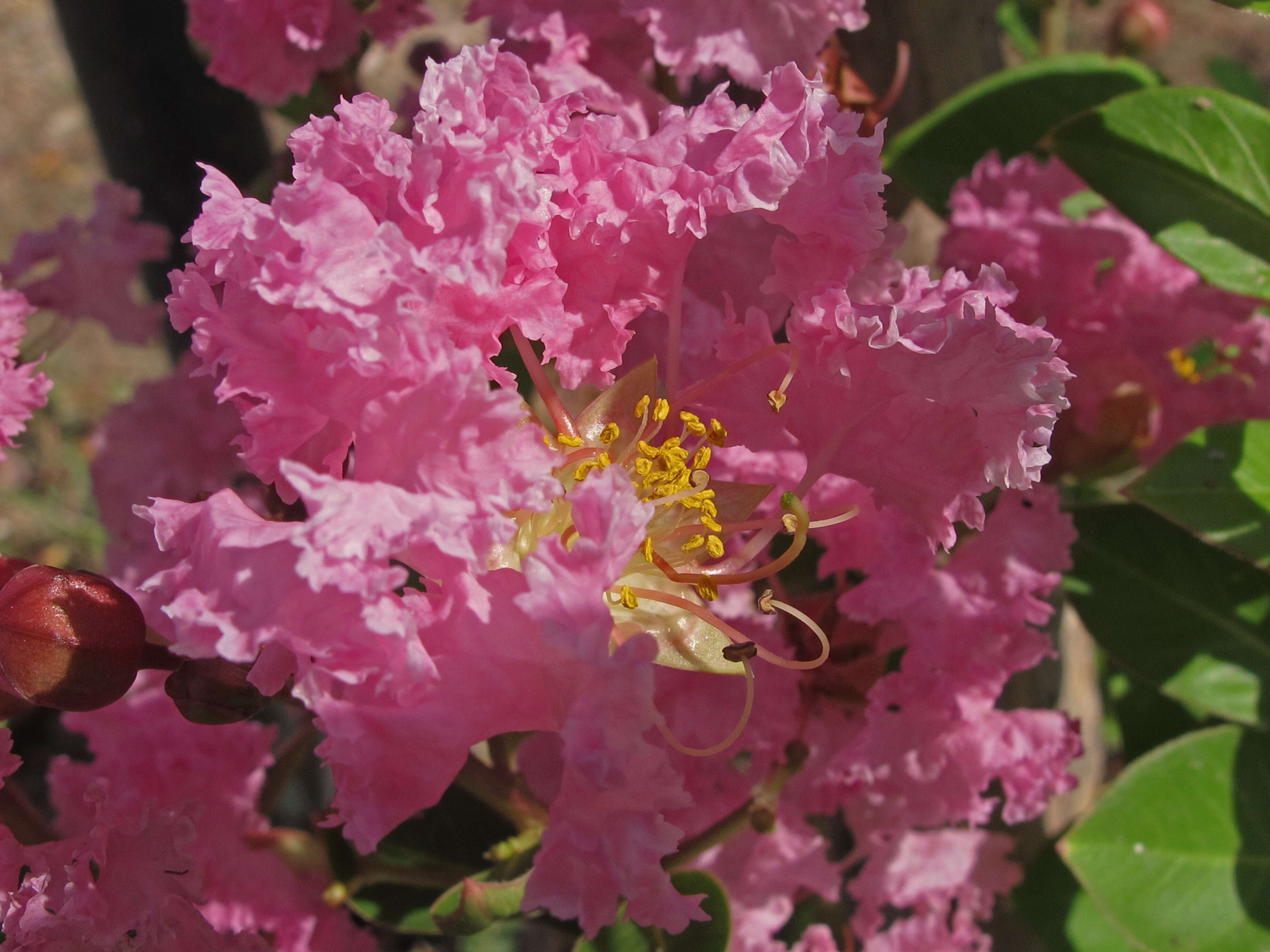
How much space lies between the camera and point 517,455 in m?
0.72

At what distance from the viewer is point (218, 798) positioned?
1136 millimetres

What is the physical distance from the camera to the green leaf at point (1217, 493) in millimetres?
1052

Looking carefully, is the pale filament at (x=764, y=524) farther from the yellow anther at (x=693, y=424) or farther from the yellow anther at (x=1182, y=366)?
the yellow anther at (x=1182, y=366)

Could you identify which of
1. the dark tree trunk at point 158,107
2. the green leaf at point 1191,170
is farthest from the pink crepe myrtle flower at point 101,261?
the green leaf at point 1191,170

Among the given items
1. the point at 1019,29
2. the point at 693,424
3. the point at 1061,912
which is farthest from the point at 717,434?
the point at 1019,29

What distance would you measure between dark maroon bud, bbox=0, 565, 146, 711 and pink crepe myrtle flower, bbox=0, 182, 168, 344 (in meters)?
0.53

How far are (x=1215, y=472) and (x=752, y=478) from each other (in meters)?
0.41

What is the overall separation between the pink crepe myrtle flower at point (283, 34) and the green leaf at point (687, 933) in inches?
30.7

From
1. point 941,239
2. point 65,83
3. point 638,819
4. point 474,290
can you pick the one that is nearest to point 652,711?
point 638,819

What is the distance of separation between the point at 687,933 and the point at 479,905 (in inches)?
9.0

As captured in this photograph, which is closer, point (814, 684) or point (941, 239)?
point (814, 684)

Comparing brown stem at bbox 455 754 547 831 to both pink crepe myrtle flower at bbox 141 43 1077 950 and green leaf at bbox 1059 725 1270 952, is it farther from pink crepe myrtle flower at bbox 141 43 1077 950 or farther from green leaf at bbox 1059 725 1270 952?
green leaf at bbox 1059 725 1270 952

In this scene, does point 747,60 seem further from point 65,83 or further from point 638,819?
point 65,83

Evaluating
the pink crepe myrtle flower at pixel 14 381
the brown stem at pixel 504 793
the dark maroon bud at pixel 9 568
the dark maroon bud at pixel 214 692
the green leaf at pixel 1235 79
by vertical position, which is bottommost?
the brown stem at pixel 504 793
